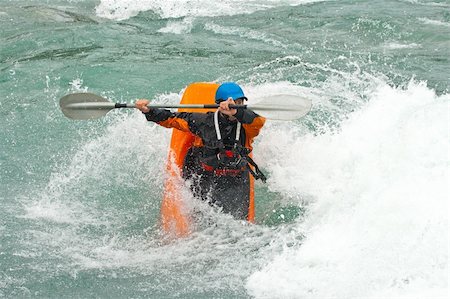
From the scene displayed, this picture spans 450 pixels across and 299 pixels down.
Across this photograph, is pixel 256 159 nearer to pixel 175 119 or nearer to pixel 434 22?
pixel 175 119

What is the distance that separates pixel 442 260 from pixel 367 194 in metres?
1.14

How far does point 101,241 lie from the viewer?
17.7 feet

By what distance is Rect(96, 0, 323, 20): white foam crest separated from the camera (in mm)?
13719

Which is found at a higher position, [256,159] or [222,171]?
[222,171]

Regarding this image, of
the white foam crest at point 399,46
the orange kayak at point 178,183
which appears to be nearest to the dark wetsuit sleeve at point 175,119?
the orange kayak at point 178,183

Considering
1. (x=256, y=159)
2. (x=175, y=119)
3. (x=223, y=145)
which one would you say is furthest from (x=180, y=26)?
(x=223, y=145)

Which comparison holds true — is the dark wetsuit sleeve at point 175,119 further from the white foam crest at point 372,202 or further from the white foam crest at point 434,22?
the white foam crest at point 434,22

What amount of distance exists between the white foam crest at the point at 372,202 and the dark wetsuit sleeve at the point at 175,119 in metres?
1.14

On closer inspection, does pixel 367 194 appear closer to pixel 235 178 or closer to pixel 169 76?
pixel 235 178

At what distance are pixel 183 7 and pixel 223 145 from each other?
9221 millimetres

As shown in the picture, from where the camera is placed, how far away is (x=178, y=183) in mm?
5863

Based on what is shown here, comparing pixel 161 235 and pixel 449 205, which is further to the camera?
pixel 161 235

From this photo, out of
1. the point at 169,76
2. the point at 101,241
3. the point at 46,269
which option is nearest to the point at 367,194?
the point at 101,241

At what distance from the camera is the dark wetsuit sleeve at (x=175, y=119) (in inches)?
214
